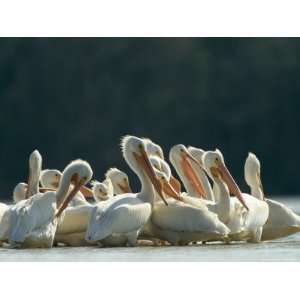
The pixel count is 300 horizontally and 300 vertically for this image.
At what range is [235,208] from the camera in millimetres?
16359

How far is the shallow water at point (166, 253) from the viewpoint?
1440 cm

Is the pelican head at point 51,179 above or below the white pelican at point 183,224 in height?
above

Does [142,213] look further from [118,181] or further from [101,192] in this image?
[118,181]

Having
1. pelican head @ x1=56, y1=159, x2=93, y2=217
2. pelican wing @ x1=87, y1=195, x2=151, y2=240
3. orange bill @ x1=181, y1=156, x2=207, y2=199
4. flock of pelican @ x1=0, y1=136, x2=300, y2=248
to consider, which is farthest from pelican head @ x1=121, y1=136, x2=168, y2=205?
orange bill @ x1=181, y1=156, x2=207, y2=199

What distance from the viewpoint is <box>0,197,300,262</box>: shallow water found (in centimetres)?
1440

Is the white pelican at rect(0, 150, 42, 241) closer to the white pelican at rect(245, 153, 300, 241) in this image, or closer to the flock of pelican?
the flock of pelican

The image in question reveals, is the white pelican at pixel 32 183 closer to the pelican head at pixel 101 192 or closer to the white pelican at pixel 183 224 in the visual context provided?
the pelican head at pixel 101 192

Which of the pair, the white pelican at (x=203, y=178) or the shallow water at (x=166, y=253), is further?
the white pelican at (x=203, y=178)

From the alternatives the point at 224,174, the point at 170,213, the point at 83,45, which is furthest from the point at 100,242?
the point at 83,45

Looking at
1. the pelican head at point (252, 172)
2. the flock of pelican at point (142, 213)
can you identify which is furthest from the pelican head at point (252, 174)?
the flock of pelican at point (142, 213)

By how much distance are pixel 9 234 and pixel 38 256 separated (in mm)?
849

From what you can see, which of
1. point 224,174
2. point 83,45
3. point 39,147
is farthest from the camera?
point 83,45

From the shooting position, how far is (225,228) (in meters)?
15.6

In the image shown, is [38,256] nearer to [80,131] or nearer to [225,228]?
[225,228]
